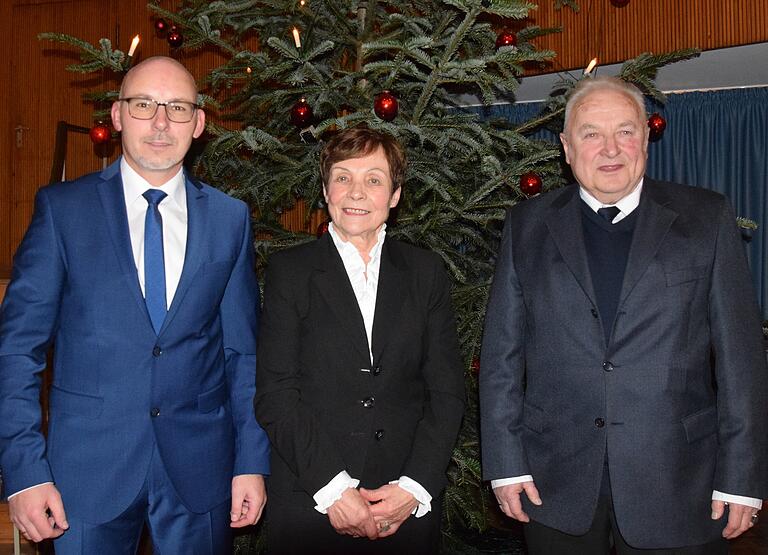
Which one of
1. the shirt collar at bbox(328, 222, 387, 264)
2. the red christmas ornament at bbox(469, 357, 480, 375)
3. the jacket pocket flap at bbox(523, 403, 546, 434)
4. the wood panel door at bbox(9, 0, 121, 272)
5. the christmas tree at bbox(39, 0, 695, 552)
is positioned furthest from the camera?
the wood panel door at bbox(9, 0, 121, 272)

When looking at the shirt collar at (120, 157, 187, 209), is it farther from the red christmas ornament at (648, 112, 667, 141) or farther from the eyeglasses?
the red christmas ornament at (648, 112, 667, 141)

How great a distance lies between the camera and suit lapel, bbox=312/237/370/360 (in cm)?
200

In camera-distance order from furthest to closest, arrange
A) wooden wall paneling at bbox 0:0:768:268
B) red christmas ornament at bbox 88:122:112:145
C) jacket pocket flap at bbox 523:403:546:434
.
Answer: wooden wall paneling at bbox 0:0:768:268
red christmas ornament at bbox 88:122:112:145
jacket pocket flap at bbox 523:403:546:434

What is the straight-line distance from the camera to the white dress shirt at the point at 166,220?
1.92 meters

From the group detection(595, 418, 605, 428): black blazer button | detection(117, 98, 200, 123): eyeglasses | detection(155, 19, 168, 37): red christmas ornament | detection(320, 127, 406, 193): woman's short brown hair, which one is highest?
detection(155, 19, 168, 37): red christmas ornament

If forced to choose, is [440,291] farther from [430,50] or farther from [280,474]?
[430,50]

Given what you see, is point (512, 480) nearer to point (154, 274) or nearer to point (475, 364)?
point (475, 364)

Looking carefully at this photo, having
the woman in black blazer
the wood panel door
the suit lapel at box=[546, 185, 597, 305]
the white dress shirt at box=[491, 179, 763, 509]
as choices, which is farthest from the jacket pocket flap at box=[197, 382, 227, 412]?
the wood panel door

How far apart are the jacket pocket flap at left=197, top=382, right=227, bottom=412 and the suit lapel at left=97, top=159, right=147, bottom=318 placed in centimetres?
25

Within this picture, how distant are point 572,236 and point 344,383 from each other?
2.44ft

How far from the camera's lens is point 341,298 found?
202 centimetres

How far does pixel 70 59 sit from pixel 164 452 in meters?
5.86

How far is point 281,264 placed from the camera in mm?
2074

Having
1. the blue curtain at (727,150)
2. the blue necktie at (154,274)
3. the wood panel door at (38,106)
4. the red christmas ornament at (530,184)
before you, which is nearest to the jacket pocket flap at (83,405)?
the blue necktie at (154,274)
